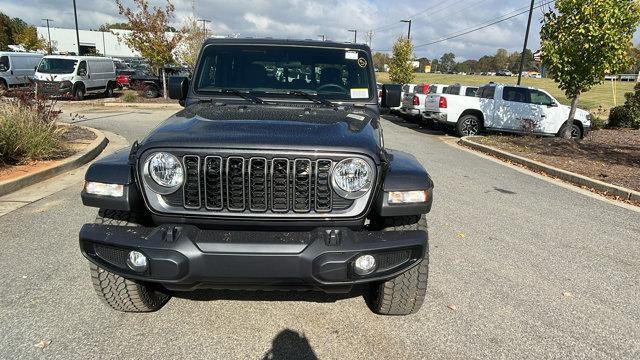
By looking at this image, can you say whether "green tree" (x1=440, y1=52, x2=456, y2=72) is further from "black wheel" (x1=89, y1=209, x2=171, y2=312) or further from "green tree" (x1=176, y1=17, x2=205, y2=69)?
Result: "black wheel" (x1=89, y1=209, x2=171, y2=312)

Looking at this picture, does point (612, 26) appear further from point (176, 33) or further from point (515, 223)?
point (176, 33)

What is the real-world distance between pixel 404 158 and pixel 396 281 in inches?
32.1

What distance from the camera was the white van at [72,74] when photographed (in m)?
19.2

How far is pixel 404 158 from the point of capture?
10.0 feet

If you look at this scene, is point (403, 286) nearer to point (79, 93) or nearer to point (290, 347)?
point (290, 347)

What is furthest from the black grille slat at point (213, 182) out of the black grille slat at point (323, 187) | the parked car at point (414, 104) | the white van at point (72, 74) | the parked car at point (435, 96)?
the white van at point (72, 74)

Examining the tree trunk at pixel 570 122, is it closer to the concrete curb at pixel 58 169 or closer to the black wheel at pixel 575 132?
the black wheel at pixel 575 132

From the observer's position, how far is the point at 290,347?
9.09 feet

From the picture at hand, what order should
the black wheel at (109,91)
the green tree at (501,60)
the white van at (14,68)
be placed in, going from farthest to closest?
the green tree at (501,60)
the black wheel at (109,91)
the white van at (14,68)

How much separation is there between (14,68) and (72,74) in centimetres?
443

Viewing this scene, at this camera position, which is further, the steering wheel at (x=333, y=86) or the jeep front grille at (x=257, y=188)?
the steering wheel at (x=333, y=86)

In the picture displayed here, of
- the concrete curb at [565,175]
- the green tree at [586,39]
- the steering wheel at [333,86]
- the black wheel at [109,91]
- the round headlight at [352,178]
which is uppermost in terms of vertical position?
the green tree at [586,39]

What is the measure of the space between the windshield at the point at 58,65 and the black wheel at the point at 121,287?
2028cm

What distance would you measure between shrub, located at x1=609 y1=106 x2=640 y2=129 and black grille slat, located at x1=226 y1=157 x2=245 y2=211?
682 inches
